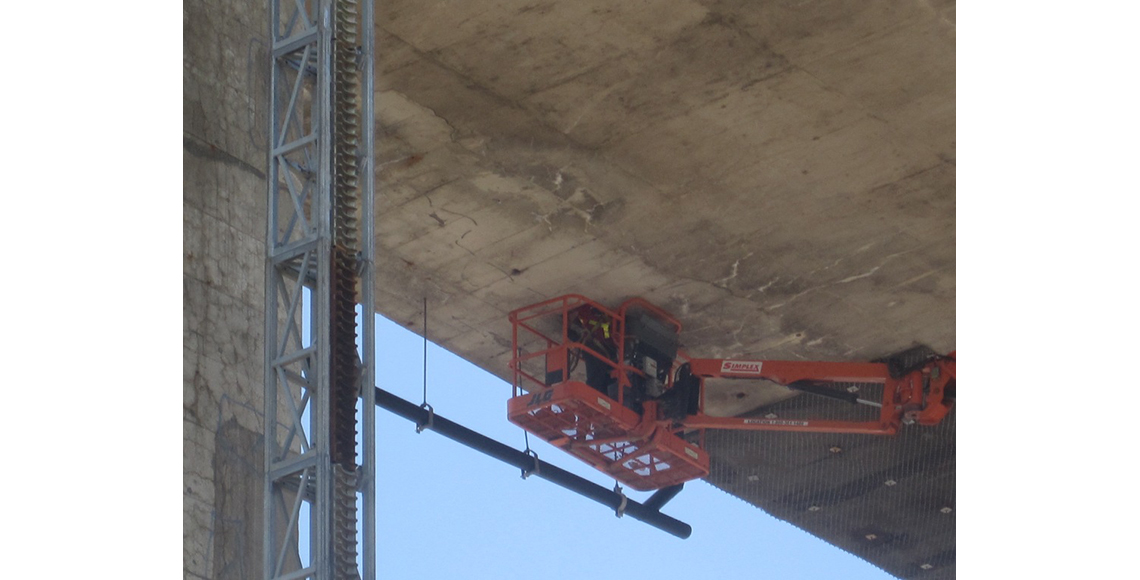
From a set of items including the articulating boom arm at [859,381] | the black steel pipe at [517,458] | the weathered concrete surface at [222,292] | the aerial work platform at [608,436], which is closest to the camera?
the weathered concrete surface at [222,292]

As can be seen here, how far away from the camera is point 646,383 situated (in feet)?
73.7

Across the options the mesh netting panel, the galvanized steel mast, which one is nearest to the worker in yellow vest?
the mesh netting panel

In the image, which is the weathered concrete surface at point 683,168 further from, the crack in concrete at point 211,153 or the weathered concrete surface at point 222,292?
the crack in concrete at point 211,153

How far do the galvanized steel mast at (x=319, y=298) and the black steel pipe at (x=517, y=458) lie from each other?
9148 millimetres

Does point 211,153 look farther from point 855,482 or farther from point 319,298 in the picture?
point 855,482

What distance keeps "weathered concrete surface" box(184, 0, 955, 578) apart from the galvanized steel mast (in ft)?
0.54

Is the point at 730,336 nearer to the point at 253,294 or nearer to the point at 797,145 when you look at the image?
the point at 797,145

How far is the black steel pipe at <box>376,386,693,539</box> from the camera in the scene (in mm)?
22188

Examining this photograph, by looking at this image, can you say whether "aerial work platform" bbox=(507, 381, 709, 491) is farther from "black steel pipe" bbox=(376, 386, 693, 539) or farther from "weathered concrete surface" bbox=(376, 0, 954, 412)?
"weathered concrete surface" bbox=(376, 0, 954, 412)

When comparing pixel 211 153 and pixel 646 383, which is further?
pixel 646 383

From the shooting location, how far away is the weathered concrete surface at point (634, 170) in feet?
40.5

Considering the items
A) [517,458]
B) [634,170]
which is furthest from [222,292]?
[517,458]

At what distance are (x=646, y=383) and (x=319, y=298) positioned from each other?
408 inches

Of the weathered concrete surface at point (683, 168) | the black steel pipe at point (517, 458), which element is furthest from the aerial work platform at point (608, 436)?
the weathered concrete surface at point (683, 168)
